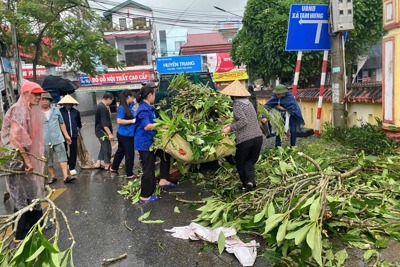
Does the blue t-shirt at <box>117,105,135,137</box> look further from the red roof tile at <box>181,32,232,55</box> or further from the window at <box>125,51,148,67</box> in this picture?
the red roof tile at <box>181,32,232,55</box>

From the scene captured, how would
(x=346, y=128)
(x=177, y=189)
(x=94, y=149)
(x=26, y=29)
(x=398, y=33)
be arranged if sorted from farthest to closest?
(x=26, y=29)
(x=94, y=149)
(x=346, y=128)
(x=398, y=33)
(x=177, y=189)

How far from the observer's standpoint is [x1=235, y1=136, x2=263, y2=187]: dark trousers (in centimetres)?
495

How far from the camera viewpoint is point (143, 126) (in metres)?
5.23

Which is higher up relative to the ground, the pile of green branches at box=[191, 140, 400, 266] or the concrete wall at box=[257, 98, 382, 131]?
the concrete wall at box=[257, 98, 382, 131]

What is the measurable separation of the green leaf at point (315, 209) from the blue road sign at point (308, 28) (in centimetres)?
591

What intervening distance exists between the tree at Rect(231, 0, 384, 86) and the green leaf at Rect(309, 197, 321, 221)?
1077 centimetres

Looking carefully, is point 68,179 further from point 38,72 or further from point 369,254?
point 38,72

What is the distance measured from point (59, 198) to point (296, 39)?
625cm

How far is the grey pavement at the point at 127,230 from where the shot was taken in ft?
11.4

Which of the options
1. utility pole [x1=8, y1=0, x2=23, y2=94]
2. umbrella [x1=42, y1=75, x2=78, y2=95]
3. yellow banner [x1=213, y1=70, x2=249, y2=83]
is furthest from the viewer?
yellow banner [x1=213, y1=70, x2=249, y2=83]

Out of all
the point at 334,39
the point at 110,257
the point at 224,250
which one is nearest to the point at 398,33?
the point at 334,39

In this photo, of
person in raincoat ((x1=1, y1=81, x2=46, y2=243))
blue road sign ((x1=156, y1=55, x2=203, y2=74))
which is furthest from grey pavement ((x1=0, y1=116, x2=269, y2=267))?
blue road sign ((x1=156, y1=55, x2=203, y2=74))

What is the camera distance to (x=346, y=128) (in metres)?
8.06

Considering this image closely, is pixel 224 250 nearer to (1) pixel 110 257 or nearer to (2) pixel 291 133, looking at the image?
(1) pixel 110 257
